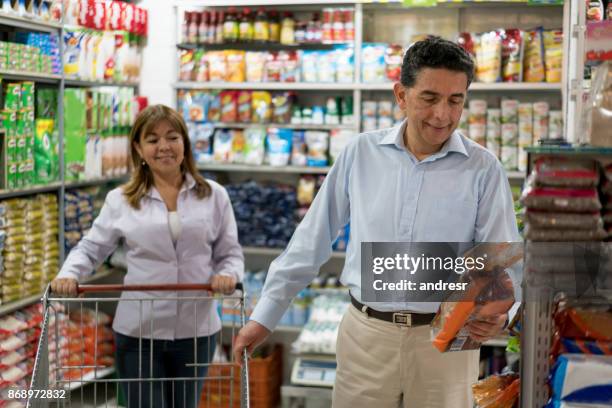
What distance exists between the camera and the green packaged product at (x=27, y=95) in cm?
448

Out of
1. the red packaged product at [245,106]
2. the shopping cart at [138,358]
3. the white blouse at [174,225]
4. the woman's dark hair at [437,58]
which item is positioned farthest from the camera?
the red packaged product at [245,106]

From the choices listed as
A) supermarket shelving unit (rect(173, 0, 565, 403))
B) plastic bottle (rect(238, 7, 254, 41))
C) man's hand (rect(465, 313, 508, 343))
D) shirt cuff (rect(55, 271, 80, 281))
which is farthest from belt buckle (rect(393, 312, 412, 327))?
plastic bottle (rect(238, 7, 254, 41))

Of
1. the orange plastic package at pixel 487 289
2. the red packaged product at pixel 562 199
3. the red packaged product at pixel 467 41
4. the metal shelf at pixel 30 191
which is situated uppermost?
the red packaged product at pixel 467 41

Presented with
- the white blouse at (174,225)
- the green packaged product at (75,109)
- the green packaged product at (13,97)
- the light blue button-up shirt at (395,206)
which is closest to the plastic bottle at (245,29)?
the green packaged product at (75,109)

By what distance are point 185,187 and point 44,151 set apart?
153 centimetres

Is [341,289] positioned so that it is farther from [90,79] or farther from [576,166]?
[576,166]

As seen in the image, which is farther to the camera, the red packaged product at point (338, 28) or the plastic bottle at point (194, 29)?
the plastic bottle at point (194, 29)

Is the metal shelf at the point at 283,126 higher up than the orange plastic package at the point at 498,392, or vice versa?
the metal shelf at the point at 283,126

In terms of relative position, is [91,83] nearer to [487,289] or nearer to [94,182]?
[94,182]

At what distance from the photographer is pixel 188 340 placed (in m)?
3.43

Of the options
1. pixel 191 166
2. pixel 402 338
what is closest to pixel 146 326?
pixel 191 166

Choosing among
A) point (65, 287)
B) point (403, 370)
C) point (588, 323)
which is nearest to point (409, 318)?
point (403, 370)

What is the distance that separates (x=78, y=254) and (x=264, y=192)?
7.22 ft

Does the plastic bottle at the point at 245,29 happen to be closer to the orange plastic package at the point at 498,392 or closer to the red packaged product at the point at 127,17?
the red packaged product at the point at 127,17
